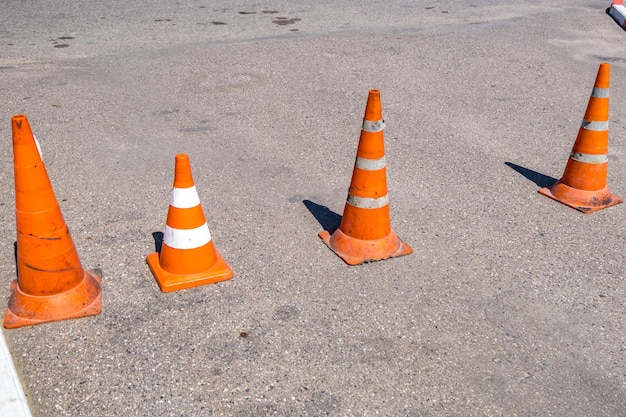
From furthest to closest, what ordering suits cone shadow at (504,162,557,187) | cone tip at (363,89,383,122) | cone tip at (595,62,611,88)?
1. cone shadow at (504,162,557,187)
2. cone tip at (595,62,611,88)
3. cone tip at (363,89,383,122)

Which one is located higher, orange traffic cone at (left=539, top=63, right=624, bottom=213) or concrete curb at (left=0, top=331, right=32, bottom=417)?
orange traffic cone at (left=539, top=63, right=624, bottom=213)

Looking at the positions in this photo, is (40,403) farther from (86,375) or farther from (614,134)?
(614,134)

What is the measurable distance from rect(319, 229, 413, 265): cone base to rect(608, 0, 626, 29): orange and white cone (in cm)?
900

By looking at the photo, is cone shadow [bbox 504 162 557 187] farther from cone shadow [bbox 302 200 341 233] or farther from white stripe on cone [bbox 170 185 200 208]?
white stripe on cone [bbox 170 185 200 208]

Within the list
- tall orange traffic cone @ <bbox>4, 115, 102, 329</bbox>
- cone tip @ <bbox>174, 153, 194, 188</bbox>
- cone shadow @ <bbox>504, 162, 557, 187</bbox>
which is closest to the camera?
tall orange traffic cone @ <bbox>4, 115, 102, 329</bbox>

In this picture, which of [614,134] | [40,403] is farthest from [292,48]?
[40,403]

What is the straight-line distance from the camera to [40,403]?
284 cm

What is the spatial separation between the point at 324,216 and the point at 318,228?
195mm

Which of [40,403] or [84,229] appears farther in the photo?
[84,229]

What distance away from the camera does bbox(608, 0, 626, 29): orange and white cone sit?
11.1 metres

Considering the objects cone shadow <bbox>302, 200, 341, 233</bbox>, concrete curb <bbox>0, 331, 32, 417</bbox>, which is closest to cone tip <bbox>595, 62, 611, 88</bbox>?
cone shadow <bbox>302, 200, 341, 233</bbox>

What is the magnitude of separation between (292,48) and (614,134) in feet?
14.7

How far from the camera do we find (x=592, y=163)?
4.82m

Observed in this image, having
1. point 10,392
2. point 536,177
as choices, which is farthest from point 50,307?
point 536,177
